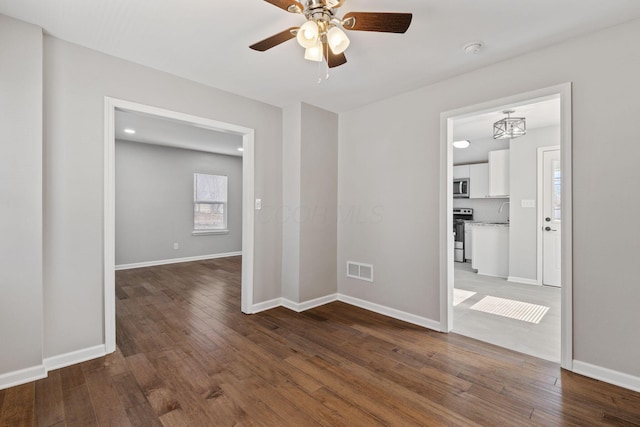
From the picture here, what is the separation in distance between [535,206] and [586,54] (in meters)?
3.30

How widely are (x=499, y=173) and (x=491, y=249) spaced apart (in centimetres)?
→ 142

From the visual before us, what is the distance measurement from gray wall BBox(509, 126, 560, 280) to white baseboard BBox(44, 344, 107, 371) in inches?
229

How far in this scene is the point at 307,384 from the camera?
2242 mm

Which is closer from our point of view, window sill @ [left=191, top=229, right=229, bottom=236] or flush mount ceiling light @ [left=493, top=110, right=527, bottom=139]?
flush mount ceiling light @ [left=493, top=110, right=527, bottom=139]

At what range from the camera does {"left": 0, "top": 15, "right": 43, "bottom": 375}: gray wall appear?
2154 mm

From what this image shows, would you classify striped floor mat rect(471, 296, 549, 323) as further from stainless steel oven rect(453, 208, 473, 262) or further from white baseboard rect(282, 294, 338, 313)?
stainless steel oven rect(453, 208, 473, 262)

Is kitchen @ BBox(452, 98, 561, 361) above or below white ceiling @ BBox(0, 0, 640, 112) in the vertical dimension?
below

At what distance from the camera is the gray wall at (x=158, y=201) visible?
6320 mm

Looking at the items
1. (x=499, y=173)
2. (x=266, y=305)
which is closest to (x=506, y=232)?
(x=499, y=173)

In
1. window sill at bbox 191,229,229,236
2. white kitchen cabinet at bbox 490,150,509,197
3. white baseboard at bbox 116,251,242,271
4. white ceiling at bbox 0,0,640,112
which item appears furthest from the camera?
window sill at bbox 191,229,229,236

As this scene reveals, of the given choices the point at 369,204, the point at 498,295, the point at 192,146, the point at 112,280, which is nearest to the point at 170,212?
the point at 192,146

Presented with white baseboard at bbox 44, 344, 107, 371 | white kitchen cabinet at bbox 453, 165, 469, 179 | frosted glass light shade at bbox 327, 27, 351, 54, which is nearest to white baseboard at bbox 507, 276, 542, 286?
white kitchen cabinet at bbox 453, 165, 469, 179

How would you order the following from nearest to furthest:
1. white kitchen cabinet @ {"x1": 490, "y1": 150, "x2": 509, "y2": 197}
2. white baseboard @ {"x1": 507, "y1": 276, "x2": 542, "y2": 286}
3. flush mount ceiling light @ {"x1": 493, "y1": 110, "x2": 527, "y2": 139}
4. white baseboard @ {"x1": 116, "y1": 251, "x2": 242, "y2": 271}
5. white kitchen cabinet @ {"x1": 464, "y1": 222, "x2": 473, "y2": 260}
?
flush mount ceiling light @ {"x1": 493, "y1": 110, "x2": 527, "y2": 139}
white baseboard @ {"x1": 507, "y1": 276, "x2": 542, "y2": 286}
white kitchen cabinet @ {"x1": 490, "y1": 150, "x2": 509, "y2": 197}
white baseboard @ {"x1": 116, "y1": 251, "x2": 242, "y2": 271}
white kitchen cabinet @ {"x1": 464, "y1": 222, "x2": 473, "y2": 260}

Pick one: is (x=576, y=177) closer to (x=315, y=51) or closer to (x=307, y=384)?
(x=315, y=51)
